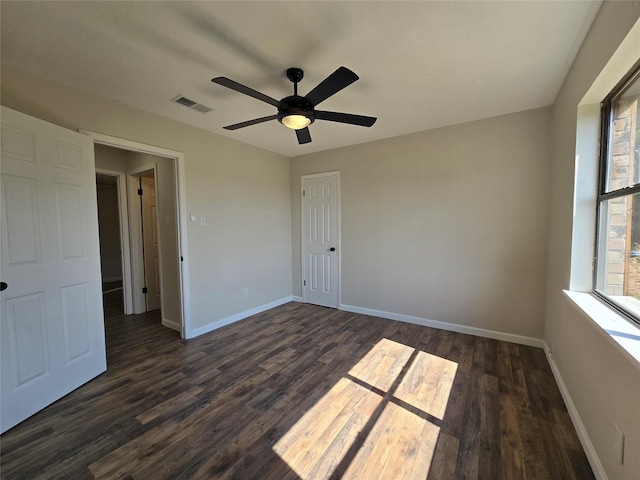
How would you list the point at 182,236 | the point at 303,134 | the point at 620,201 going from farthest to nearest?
the point at 182,236
the point at 303,134
the point at 620,201

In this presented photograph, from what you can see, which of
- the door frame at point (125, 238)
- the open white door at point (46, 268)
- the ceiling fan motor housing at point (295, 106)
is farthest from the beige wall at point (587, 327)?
the door frame at point (125, 238)

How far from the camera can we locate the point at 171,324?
139 inches

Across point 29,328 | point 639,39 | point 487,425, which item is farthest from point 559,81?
point 29,328

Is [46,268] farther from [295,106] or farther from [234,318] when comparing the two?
[295,106]

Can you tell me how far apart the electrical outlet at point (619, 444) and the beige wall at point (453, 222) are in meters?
→ 1.85

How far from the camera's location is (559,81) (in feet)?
7.29

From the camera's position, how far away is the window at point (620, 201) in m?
1.39

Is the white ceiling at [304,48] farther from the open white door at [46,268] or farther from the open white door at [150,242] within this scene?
the open white door at [150,242]

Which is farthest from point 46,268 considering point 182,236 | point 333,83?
point 333,83

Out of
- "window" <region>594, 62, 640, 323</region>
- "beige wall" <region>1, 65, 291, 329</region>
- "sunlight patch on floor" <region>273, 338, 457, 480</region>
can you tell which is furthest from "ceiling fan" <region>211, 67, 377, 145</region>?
"sunlight patch on floor" <region>273, 338, 457, 480</region>

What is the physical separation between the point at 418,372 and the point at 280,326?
1814 mm

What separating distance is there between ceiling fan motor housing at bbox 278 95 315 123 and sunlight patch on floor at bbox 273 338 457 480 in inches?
85.1

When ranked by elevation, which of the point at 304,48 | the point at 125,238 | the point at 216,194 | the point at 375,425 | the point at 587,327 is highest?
the point at 304,48

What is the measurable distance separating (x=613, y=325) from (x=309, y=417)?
182 cm
